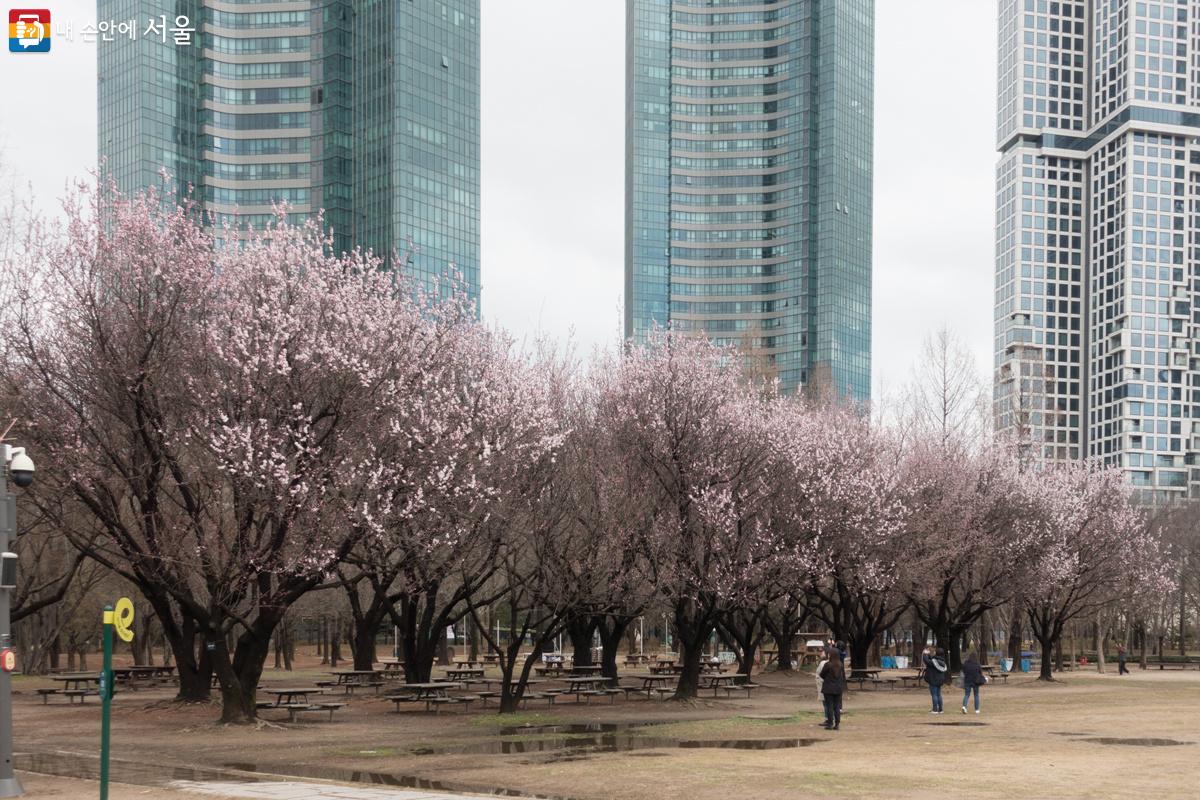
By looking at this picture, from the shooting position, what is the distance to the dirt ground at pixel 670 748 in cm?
1973

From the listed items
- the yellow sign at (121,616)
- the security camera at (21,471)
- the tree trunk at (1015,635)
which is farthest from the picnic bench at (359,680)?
the tree trunk at (1015,635)

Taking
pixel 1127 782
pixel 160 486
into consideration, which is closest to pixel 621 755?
pixel 1127 782

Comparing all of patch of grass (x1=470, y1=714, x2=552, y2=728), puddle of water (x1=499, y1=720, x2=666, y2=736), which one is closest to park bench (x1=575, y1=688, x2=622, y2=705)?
patch of grass (x1=470, y1=714, x2=552, y2=728)

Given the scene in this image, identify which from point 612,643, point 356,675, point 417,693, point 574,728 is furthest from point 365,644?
point 574,728

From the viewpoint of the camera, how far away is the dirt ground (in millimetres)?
19734

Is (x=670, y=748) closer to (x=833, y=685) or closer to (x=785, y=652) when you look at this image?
(x=833, y=685)

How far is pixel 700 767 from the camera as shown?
2205 centimetres

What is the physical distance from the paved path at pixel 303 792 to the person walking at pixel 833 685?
13954 millimetres

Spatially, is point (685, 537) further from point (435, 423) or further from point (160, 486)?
point (160, 486)

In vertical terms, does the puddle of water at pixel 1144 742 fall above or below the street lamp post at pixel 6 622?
below

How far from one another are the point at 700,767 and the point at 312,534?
11333mm

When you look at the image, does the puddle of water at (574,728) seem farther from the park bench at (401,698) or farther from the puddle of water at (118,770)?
the puddle of water at (118,770)

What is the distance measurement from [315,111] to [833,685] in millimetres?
141527

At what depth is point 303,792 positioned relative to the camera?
18141 millimetres
